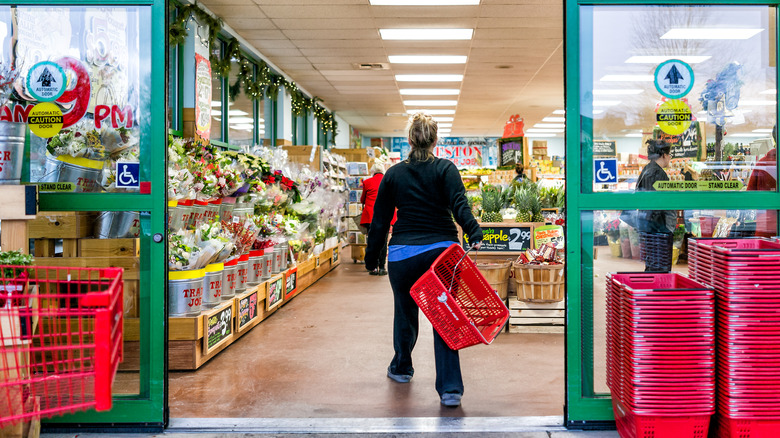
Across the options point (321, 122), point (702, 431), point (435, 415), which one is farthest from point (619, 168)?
point (321, 122)

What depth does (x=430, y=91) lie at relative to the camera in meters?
13.0

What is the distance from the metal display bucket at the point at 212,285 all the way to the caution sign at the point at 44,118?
1.59 m

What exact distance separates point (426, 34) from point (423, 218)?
18.3 ft

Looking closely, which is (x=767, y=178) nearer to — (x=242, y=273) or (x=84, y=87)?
(x=84, y=87)

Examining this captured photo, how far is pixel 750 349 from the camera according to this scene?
240cm

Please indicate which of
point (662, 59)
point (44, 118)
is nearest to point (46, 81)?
point (44, 118)

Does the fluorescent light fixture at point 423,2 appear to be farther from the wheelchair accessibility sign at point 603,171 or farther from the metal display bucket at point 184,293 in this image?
the wheelchair accessibility sign at point 603,171

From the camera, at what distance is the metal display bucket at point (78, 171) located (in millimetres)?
2934

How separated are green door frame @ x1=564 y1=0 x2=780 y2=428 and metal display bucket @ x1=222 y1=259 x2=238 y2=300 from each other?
2.64 metres

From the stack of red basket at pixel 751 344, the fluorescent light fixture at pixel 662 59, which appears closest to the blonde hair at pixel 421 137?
the fluorescent light fixture at pixel 662 59

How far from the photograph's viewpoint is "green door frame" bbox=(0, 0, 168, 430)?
288 cm

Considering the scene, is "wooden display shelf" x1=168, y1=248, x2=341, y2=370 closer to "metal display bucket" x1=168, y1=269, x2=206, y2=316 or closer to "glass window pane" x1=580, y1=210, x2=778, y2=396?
"metal display bucket" x1=168, y1=269, x2=206, y2=316

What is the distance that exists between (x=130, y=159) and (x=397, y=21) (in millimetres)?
5313

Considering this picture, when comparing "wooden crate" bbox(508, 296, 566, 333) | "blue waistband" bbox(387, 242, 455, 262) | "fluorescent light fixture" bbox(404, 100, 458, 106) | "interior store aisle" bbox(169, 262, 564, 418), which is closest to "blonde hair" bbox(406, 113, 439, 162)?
"blue waistband" bbox(387, 242, 455, 262)
